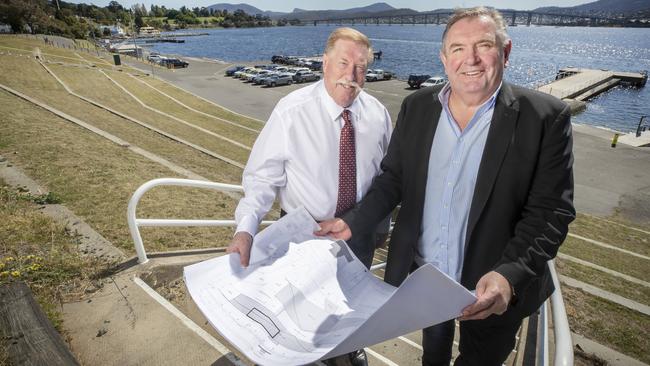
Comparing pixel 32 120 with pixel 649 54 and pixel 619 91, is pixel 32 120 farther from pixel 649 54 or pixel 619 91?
pixel 649 54

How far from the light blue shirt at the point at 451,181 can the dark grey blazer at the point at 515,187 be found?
0.05 m

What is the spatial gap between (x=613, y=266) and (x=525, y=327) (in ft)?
21.9

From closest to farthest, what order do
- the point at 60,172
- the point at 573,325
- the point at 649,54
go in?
the point at 573,325 < the point at 60,172 < the point at 649,54

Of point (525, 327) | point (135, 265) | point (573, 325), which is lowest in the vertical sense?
point (573, 325)

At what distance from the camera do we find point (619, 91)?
50156mm

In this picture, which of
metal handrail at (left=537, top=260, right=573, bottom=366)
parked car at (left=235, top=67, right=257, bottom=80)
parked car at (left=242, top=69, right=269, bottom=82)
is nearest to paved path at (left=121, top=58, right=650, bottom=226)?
parked car at (left=242, top=69, right=269, bottom=82)

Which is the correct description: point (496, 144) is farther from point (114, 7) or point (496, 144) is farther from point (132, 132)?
point (114, 7)

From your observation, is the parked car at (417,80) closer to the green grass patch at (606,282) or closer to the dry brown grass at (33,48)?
the green grass patch at (606,282)

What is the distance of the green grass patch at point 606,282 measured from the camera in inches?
267

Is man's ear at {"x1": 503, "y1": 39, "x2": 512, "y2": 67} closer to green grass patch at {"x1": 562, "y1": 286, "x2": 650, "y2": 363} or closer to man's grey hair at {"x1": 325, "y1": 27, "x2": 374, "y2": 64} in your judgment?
man's grey hair at {"x1": 325, "y1": 27, "x2": 374, "y2": 64}

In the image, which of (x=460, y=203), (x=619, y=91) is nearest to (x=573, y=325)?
(x=460, y=203)

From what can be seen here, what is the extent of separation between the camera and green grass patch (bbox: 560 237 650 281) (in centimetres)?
806

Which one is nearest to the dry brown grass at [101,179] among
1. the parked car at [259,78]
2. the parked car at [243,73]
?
the parked car at [259,78]

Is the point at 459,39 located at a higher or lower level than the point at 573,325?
higher
